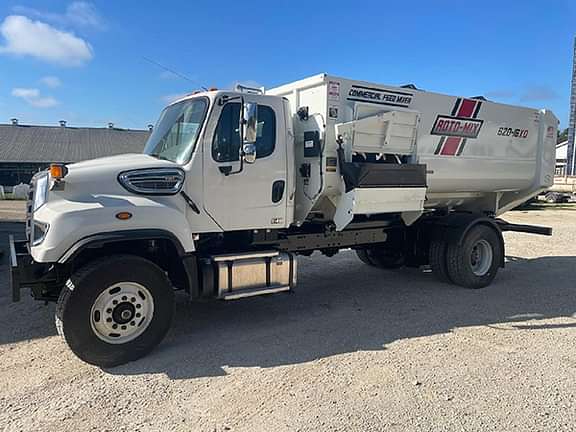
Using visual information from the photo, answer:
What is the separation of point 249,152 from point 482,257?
15.7ft

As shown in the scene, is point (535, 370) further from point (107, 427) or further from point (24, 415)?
point (24, 415)

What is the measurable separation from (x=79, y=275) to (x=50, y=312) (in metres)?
2.03

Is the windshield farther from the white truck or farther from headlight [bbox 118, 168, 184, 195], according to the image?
headlight [bbox 118, 168, 184, 195]

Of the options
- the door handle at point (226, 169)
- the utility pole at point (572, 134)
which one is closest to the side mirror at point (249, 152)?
the door handle at point (226, 169)

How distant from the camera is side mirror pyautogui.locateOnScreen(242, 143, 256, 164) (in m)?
5.13

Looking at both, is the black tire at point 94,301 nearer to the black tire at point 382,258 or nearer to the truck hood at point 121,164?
the truck hood at point 121,164

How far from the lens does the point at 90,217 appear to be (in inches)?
167

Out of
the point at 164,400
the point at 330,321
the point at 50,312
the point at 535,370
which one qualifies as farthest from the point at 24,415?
the point at 535,370

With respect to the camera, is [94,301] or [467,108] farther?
[467,108]

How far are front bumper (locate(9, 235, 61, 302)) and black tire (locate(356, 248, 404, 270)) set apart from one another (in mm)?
5462

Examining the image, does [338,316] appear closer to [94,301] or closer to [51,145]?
[94,301]

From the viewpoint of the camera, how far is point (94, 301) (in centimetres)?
430

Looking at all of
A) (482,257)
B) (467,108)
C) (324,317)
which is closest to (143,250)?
(324,317)

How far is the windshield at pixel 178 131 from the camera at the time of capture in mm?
5133
